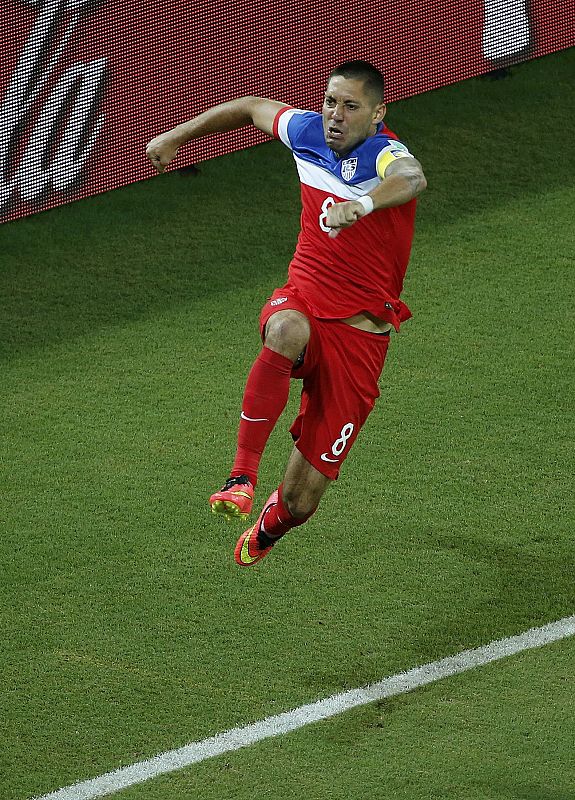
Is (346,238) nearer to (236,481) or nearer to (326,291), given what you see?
(326,291)

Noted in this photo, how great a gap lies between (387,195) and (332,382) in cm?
81

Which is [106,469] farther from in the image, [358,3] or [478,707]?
[358,3]

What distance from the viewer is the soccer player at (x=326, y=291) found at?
4.49m

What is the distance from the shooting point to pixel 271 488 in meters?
6.20

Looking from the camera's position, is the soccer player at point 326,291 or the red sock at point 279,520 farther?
the red sock at point 279,520

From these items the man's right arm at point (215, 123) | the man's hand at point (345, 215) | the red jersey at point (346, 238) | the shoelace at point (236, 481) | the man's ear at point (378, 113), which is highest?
the man's ear at point (378, 113)

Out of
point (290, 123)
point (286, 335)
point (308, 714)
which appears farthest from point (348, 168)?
point (308, 714)

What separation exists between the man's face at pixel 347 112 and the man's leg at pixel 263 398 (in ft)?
1.98

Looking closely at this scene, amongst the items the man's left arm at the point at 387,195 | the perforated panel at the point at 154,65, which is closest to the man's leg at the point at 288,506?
the man's left arm at the point at 387,195

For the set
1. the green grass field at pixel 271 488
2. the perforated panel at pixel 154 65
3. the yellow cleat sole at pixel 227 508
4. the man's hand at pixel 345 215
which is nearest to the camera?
the man's hand at pixel 345 215

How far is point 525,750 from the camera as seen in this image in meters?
4.61

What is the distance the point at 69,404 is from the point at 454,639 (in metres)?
2.58

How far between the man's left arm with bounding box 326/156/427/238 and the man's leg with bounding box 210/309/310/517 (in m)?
0.46

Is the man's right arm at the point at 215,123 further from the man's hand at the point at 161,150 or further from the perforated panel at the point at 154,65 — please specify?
the perforated panel at the point at 154,65
